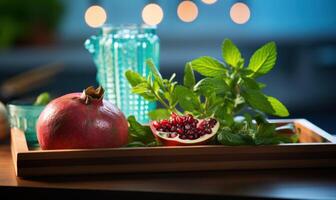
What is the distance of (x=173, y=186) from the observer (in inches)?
40.1

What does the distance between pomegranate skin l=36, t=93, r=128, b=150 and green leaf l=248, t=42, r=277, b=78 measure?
26 cm

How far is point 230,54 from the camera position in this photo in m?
1.23

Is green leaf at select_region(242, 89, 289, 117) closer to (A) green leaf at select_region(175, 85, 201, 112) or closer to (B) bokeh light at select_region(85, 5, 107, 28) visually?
(A) green leaf at select_region(175, 85, 201, 112)

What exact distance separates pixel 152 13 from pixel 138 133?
4476 mm

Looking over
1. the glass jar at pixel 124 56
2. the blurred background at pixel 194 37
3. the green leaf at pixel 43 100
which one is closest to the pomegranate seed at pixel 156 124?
the glass jar at pixel 124 56

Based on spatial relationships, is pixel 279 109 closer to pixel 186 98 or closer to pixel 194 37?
pixel 186 98

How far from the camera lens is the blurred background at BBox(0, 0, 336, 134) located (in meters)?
5.19

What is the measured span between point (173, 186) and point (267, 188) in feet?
0.43

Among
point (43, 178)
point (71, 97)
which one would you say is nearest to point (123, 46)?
point (71, 97)

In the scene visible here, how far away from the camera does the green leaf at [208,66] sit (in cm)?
121

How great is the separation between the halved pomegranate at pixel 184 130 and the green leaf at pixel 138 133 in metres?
0.04

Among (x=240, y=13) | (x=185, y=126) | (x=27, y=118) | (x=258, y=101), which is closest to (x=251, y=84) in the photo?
(x=258, y=101)

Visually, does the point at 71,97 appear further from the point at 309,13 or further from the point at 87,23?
the point at 309,13

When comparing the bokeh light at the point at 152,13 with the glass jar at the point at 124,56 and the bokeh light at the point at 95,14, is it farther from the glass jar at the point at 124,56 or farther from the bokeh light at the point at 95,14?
the glass jar at the point at 124,56
